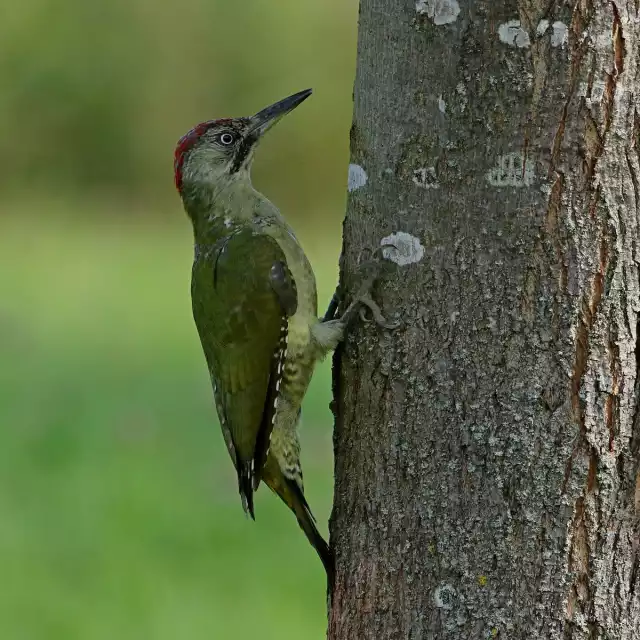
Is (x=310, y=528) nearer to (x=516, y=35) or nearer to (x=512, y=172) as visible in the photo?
(x=512, y=172)

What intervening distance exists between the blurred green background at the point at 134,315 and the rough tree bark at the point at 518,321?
7.51ft

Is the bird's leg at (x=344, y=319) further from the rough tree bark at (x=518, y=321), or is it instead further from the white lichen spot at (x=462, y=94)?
the white lichen spot at (x=462, y=94)

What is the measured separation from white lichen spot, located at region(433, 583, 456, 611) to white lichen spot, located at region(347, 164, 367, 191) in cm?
91

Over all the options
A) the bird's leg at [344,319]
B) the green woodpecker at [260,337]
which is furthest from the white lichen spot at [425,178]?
the green woodpecker at [260,337]

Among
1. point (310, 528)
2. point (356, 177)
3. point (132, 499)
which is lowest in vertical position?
point (132, 499)

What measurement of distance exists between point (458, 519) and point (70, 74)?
11740 millimetres

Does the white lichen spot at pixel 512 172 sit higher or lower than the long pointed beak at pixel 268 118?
lower

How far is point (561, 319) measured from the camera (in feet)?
6.89

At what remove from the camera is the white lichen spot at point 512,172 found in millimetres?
2104

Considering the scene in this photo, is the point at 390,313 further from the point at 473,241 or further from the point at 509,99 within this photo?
the point at 509,99

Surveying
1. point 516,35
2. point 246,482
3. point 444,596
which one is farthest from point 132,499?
point 516,35

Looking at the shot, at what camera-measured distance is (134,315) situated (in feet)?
27.2

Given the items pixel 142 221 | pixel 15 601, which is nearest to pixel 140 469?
pixel 15 601

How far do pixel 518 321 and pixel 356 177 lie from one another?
0.57 metres
